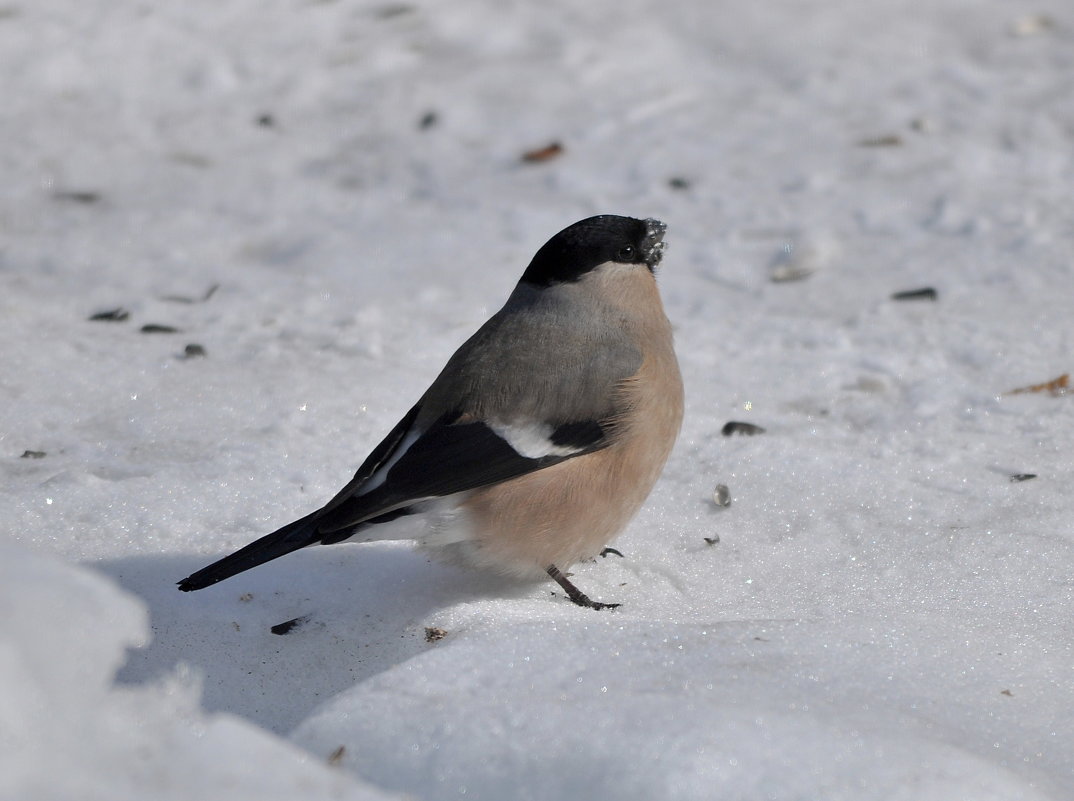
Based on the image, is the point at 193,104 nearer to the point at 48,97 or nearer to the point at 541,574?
the point at 48,97

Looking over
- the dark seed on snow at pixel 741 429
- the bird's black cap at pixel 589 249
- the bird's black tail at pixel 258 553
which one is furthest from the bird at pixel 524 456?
the dark seed on snow at pixel 741 429

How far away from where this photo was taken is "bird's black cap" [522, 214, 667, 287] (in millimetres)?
3611

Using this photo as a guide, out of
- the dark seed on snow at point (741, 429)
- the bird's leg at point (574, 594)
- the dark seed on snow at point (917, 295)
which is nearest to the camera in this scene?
the bird's leg at point (574, 594)

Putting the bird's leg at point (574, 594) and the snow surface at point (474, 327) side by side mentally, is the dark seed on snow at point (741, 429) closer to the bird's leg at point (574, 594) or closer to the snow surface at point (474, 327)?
the snow surface at point (474, 327)

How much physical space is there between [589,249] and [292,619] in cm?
138

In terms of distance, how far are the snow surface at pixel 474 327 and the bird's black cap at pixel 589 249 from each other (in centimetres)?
79

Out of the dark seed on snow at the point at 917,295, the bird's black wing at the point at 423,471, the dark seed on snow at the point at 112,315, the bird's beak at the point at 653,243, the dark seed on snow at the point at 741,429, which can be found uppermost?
the bird's beak at the point at 653,243

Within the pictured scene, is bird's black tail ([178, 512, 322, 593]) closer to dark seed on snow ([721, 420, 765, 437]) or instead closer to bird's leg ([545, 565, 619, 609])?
bird's leg ([545, 565, 619, 609])

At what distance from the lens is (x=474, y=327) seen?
4977mm

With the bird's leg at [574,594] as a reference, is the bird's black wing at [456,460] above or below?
above

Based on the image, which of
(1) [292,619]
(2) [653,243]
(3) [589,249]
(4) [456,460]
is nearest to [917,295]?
(2) [653,243]

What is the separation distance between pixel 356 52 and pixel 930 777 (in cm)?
604

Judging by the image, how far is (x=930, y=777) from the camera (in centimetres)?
215

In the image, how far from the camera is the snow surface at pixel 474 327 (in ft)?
7.33
